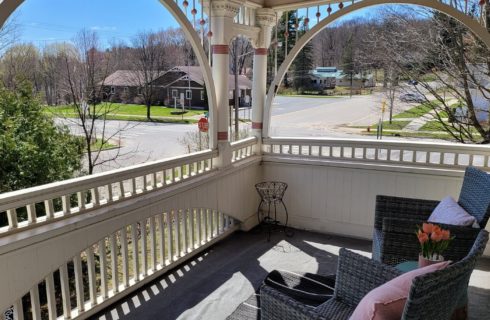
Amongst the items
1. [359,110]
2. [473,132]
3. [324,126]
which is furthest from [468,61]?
[324,126]

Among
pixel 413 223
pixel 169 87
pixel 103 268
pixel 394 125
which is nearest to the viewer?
pixel 413 223

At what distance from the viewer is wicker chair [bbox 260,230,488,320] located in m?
1.33

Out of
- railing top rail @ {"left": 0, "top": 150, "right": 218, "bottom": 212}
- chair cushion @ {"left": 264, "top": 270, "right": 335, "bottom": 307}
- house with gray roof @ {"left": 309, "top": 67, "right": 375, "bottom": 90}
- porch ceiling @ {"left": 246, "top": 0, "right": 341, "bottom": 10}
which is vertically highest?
porch ceiling @ {"left": 246, "top": 0, "right": 341, "bottom": 10}

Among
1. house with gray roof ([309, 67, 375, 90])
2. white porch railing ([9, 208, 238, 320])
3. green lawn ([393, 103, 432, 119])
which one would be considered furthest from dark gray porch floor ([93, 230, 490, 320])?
green lawn ([393, 103, 432, 119])

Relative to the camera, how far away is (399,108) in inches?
340

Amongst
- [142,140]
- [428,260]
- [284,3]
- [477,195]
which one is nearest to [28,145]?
[284,3]

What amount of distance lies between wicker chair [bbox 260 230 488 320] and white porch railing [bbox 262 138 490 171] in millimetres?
2052

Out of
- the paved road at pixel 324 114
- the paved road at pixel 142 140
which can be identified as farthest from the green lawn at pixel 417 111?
Answer: the paved road at pixel 142 140

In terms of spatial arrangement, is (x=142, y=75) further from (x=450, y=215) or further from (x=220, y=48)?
(x=450, y=215)

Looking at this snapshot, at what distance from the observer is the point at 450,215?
2520 millimetres

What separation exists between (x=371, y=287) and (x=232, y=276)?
5.18 ft

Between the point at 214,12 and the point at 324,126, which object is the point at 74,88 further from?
the point at 324,126

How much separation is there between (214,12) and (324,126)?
292 inches

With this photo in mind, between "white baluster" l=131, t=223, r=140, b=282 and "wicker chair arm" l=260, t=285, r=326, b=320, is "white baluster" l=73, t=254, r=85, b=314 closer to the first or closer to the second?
"white baluster" l=131, t=223, r=140, b=282
